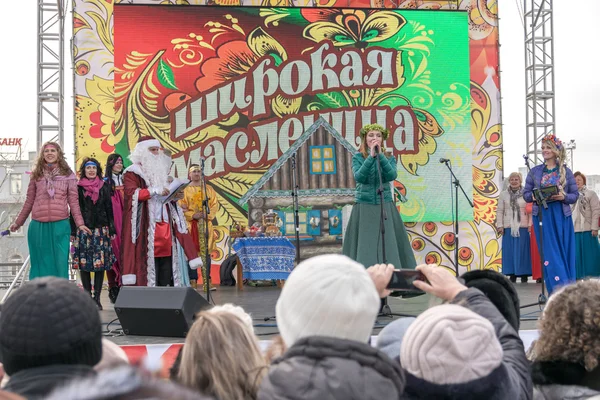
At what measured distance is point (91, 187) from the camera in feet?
23.0

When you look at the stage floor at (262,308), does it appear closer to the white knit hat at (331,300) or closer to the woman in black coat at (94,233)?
the woman in black coat at (94,233)

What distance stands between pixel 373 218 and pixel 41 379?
4.71m

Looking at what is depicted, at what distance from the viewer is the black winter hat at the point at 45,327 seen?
4.25 ft

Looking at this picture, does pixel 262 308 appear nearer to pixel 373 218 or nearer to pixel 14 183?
pixel 373 218

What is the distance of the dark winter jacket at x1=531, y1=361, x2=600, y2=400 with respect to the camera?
1.79 meters

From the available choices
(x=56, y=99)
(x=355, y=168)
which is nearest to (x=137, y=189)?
(x=355, y=168)

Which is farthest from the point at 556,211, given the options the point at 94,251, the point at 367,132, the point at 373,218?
the point at 94,251

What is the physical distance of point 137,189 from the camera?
247 inches

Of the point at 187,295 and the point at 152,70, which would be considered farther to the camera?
the point at 152,70

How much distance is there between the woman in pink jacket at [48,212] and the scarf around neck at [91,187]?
1.57ft

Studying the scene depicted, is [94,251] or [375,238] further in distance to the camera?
[94,251]

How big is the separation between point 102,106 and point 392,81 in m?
4.35

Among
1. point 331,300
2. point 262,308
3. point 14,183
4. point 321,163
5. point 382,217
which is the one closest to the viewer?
point 331,300

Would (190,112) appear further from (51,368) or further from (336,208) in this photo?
(51,368)
